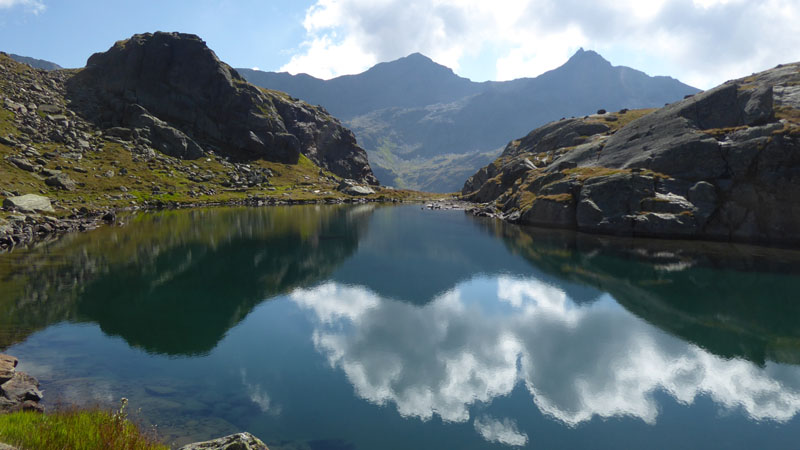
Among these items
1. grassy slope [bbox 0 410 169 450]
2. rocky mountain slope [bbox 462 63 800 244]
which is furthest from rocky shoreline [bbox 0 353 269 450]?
rocky mountain slope [bbox 462 63 800 244]

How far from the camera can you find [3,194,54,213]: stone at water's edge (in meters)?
70.6

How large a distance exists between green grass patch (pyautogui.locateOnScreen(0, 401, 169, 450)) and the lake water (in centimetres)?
457

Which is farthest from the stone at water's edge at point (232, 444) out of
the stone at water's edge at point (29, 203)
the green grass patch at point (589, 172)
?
the green grass patch at point (589, 172)

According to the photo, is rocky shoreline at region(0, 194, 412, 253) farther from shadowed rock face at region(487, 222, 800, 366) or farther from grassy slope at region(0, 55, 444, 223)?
shadowed rock face at region(487, 222, 800, 366)

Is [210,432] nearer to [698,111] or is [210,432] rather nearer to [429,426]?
[429,426]

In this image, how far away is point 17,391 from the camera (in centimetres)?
1811

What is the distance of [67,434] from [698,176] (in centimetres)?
9859

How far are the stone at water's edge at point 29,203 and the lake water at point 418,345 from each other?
72.4 ft

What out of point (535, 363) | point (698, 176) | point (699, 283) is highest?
point (698, 176)

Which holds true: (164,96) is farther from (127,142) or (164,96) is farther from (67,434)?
(67,434)

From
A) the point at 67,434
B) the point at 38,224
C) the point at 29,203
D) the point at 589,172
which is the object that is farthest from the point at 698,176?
the point at 29,203

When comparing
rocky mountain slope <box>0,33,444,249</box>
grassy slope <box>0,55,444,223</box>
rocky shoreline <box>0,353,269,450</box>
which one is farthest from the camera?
rocky mountain slope <box>0,33,444,249</box>

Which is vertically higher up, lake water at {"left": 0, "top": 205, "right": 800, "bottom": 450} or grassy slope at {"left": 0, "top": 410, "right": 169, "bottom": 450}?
grassy slope at {"left": 0, "top": 410, "right": 169, "bottom": 450}

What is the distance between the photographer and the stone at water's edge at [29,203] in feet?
232
